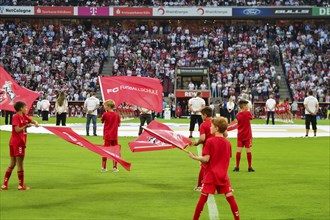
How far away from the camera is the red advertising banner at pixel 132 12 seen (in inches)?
2707

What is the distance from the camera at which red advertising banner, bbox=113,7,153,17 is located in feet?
226

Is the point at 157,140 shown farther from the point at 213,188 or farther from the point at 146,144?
the point at 213,188

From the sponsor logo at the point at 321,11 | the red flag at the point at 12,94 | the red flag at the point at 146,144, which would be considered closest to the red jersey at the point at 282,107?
the sponsor logo at the point at 321,11

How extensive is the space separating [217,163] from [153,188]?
5024mm

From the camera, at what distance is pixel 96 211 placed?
12.3 meters

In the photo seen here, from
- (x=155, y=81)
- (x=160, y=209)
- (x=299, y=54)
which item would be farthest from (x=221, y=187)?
(x=299, y=54)

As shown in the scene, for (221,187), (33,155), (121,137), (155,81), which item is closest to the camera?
(221,187)

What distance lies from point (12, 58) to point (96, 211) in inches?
2101

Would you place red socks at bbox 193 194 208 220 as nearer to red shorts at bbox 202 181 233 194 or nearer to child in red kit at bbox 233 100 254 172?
red shorts at bbox 202 181 233 194

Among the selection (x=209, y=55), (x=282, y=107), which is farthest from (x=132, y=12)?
(x=282, y=107)

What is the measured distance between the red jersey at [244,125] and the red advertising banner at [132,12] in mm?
51973

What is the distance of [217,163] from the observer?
34.2ft

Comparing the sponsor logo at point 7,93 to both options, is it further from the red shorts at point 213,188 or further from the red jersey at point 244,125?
the red shorts at point 213,188

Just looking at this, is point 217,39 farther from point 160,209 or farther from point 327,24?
point 160,209
